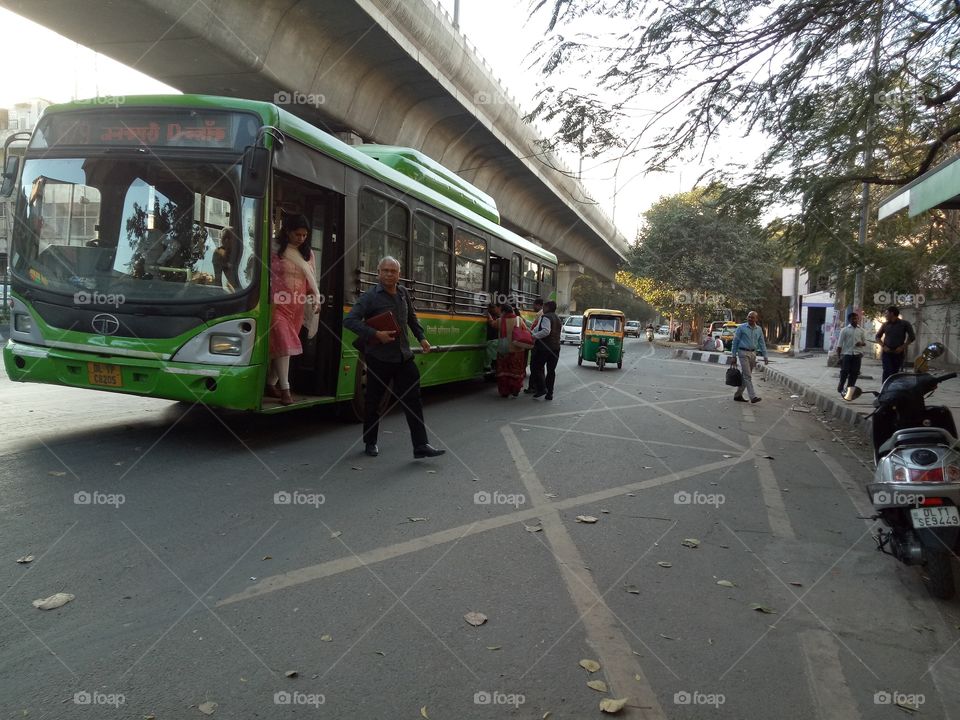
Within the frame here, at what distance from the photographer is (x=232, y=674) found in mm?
2844

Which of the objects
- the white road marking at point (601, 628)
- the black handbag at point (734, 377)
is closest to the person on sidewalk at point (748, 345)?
the black handbag at point (734, 377)

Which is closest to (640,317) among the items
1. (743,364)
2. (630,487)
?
(743,364)

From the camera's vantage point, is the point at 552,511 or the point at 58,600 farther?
the point at 552,511

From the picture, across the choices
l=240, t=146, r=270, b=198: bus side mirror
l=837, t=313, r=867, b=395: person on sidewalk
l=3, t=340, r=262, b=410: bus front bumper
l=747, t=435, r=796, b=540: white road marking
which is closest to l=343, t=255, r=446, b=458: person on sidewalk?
l=3, t=340, r=262, b=410: bus front bumper

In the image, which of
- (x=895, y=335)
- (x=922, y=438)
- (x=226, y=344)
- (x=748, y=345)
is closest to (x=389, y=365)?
(x=226, y=344)

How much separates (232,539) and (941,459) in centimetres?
412

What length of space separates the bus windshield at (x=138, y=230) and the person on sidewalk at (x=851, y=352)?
12.4 m

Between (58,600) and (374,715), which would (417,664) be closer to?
(374,715)

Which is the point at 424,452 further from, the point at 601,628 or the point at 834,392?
the point at 834,392

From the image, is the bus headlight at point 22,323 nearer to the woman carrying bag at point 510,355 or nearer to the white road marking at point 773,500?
the white road marking at point 773,500

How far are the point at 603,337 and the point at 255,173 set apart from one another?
51.4 ft

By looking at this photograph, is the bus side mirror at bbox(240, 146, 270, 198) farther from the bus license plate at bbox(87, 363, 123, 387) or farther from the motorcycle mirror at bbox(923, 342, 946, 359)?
the motorcycle mirror at bbox(923, 342, 946, 359)

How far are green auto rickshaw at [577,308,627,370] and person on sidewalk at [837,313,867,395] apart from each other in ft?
22.5

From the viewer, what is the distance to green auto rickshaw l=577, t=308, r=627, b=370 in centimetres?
2081
